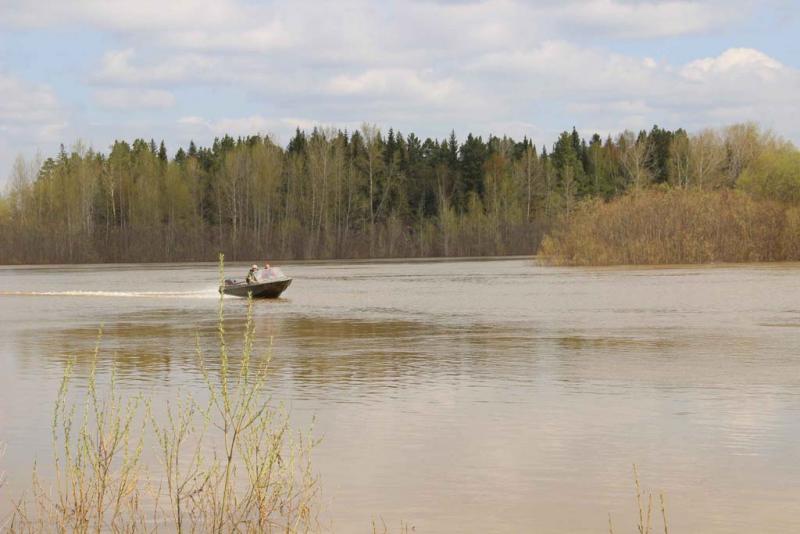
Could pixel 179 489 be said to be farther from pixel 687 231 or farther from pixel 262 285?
pixel 687 231

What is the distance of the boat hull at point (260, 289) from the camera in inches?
1631

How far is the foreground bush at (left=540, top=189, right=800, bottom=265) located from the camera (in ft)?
208

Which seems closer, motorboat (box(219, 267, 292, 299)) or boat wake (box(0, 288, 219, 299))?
motorboat (box(219, 267, 292, 299))

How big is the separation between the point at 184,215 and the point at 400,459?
374ft

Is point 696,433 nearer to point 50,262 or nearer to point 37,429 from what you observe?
point 37,429

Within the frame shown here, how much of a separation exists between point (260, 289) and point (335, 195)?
237 feet

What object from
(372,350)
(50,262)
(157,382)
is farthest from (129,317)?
(50,262)

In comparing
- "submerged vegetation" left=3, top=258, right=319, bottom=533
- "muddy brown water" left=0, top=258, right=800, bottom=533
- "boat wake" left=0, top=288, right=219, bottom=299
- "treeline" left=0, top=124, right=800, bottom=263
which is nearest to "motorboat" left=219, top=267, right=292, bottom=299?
"boat wake" left=0, top=288, right=219, bottom=299

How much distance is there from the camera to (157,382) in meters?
17.8

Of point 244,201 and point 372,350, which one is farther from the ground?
point 244,201

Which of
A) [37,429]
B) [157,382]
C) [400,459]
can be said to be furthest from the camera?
[157,382]

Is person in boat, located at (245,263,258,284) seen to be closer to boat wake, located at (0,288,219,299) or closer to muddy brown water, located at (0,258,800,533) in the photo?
boat wake, located at (0,288,219,299)

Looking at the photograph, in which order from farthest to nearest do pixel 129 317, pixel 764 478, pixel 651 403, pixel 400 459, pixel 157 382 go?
pixel 129 317 → pixel 157 382 → pixel 651 403 → pixel 400 459 → pixel 764 478

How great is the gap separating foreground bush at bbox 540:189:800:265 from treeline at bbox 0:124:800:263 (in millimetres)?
34267
